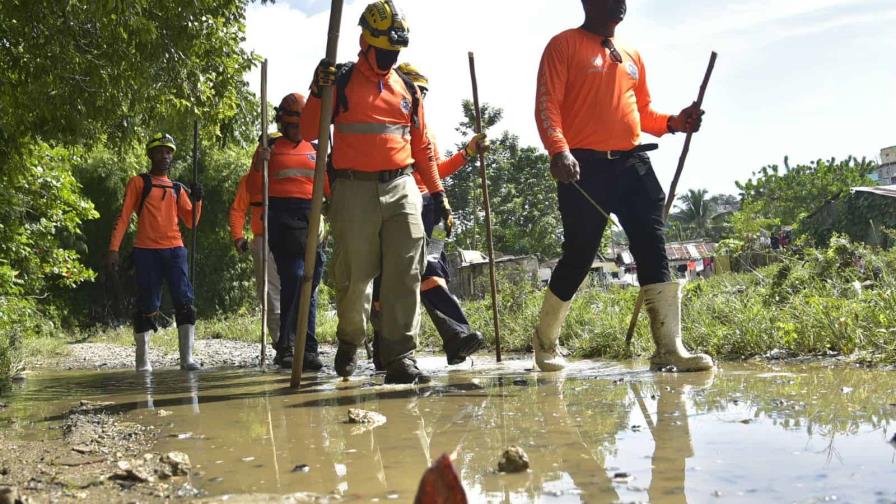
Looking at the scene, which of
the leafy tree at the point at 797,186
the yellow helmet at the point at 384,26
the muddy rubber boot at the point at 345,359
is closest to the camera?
the yellow helmet at the point at 384,26

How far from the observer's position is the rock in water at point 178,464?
104 inches

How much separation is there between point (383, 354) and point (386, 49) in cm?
173

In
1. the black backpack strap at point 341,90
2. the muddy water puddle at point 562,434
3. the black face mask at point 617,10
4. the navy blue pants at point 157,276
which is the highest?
the black face mask at point 617,10

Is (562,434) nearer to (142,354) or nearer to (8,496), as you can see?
(8,496)

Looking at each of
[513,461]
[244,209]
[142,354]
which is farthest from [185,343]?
[513,461]

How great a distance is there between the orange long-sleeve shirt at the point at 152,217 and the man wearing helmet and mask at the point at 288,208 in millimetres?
1055

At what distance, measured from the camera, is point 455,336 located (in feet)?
18.8

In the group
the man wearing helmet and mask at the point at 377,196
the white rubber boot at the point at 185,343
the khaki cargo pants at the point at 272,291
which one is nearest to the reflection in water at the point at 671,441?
the man wearing helmet and mask at the point at 377,196

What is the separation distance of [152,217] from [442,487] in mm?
6799

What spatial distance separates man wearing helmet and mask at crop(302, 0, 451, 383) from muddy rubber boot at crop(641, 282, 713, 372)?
54.5 inches

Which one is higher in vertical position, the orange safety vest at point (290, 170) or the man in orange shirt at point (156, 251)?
the orange safety vest at point (290, 170)

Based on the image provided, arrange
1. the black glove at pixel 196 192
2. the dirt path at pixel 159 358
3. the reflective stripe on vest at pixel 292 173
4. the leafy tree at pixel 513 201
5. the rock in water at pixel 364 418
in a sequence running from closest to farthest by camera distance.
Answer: the rock in water at pixel 364 418 → the reflective stripe on vest at pixel 292 173 → the black glove at pixel 196 192 → the dirt path at pixel 159 358 → the leafy tree at pixel 513 201

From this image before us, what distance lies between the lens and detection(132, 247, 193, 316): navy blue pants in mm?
7625

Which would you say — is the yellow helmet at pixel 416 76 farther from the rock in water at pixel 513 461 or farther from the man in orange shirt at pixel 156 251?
the rock in water at pixel 513 461
